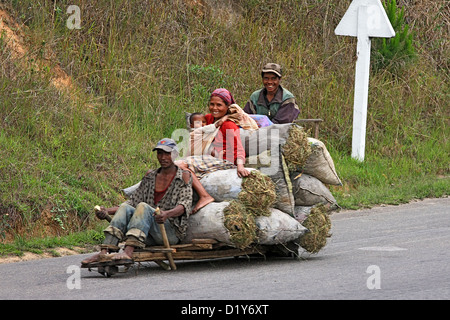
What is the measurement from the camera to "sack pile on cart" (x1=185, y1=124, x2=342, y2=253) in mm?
7512

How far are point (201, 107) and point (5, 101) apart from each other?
3.92 meters

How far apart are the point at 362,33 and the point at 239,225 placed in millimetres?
7154

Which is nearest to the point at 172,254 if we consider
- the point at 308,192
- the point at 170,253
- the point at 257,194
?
the point at 170,253

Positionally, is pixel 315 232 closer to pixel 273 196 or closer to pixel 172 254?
pixel 273 196

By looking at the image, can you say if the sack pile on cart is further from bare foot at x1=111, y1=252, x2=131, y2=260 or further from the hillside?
the hillside

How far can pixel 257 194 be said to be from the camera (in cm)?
768

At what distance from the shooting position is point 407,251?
847cm

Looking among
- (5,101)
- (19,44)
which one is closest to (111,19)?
(19,44)

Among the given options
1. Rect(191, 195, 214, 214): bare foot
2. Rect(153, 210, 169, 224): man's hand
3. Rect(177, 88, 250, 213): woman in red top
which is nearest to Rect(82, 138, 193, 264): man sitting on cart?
Rect(153, 210, 169, 224): man's hand

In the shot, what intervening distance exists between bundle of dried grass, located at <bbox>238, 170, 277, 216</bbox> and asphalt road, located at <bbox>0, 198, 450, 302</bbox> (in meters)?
0.61

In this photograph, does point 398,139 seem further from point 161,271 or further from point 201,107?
point 161,271

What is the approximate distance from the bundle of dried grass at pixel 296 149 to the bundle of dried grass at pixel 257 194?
1.73 ft

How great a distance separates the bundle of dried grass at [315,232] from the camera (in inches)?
324

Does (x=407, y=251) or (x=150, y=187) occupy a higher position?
(x=150, y=187)
